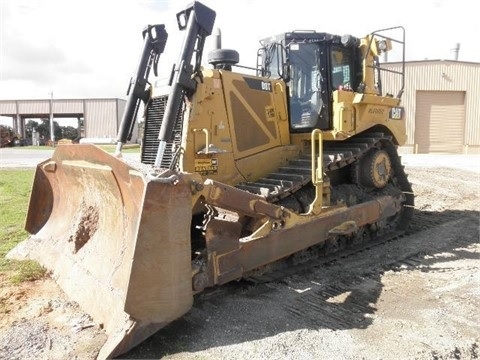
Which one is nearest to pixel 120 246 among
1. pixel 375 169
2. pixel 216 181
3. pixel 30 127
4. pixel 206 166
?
pixel 216 181

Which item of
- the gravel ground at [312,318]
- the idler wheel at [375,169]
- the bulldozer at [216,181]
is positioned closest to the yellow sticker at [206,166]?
the bulldozer at [216,181]

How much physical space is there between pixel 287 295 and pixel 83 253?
2093 mm

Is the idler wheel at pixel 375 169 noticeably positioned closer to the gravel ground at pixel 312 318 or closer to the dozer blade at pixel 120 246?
the gravel ground at pixel 312 318

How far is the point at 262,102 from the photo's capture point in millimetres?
6078

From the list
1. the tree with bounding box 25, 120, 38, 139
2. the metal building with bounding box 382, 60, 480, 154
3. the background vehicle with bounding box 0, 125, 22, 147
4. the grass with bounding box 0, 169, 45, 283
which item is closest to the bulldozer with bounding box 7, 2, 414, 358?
the grass with bounding box 0, 169, 45, 283

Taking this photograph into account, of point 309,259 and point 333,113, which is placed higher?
point 333,113

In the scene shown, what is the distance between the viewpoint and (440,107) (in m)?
25.0

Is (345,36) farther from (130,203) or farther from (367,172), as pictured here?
(130,203)

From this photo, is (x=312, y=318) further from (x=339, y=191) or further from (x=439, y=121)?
(x=439, y=121)

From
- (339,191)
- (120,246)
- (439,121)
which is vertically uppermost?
(439,121)

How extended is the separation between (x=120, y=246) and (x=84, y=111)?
43554mm

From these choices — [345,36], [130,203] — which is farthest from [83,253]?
[345,36]

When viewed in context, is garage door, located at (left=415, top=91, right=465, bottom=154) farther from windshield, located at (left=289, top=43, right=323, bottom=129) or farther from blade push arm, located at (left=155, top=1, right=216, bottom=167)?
blade push arm, located at (left=155, top=1, right=216, bottom=167)

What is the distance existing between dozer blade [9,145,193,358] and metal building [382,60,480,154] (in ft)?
73.9
